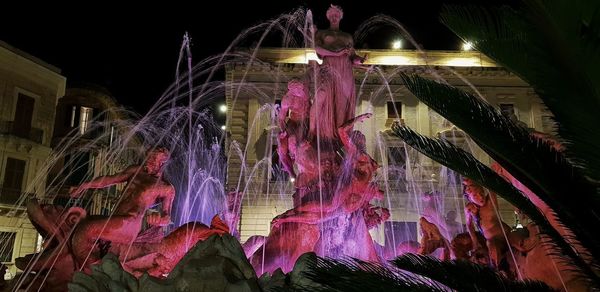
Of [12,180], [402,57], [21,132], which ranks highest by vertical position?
[402,57]

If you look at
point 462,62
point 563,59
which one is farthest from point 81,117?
point 563,59

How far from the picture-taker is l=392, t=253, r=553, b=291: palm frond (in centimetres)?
Result: 285

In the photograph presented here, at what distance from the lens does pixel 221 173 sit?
106 feet

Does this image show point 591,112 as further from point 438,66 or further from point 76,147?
point 76,147

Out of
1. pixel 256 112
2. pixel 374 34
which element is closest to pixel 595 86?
pixel 256 112

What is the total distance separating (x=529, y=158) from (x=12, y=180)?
26.9m

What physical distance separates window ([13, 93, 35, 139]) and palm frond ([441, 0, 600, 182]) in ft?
88.9

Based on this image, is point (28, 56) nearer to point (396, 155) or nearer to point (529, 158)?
point (396, 155)

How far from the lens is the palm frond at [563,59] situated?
2.55m

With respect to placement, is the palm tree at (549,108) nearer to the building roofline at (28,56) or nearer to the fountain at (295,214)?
the fountain at (295,214)

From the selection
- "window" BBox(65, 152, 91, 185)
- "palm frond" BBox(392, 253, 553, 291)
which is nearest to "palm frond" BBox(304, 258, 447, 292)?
"palm frond" BBox(392, 253, 553, 291)

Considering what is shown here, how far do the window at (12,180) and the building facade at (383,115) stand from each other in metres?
10.2

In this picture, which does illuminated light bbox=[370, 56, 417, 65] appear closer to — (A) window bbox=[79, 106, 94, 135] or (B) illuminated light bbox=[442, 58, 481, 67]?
(B) illuminated light bbox=[442, 58, 481, 67]

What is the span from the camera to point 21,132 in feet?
85.3
